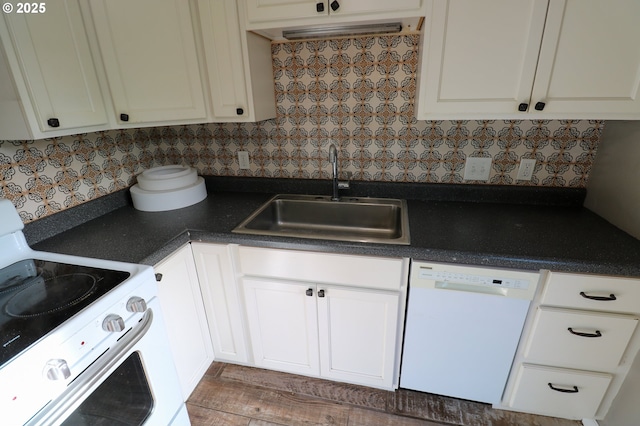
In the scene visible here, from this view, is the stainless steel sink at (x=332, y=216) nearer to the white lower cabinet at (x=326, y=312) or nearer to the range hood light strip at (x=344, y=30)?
the white lower cabinet at (x=326, y=312)

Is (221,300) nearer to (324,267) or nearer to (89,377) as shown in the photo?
(324,267)

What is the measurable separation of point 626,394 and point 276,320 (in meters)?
1.46

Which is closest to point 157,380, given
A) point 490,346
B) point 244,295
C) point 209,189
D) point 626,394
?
point 244,295

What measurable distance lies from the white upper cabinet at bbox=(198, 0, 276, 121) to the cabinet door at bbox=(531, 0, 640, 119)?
116cm

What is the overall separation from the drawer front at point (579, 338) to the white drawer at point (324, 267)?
582 mm

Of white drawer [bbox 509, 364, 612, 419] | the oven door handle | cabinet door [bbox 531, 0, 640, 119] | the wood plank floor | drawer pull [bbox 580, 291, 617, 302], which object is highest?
cabinet door [bbox 531, 0, 640, 119]

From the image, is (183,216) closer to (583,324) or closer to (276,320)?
(276,320)

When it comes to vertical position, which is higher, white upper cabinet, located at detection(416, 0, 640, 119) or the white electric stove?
white upper cabinet, located at detection(416, 0, 640, 119)

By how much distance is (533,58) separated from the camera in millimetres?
1116

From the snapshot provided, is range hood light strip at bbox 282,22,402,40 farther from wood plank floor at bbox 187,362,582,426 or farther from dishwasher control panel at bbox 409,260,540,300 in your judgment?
wood plank floor at bbox 187,362,582,426

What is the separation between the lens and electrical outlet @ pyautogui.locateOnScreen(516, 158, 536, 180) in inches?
60.9

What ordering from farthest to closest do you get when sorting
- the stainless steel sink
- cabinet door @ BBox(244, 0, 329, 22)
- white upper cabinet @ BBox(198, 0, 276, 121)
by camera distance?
the stainless steel sink → white upper cabinet @ BBox(198, 0, 276, 121) → cabinet door @ BBox(244, 0, 329, 22)

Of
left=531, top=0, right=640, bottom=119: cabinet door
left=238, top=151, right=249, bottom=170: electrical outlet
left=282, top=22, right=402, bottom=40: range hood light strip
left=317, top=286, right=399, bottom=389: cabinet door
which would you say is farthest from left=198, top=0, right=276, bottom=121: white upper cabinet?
left=531, top=0, right=640, bottom=119: cabinet door

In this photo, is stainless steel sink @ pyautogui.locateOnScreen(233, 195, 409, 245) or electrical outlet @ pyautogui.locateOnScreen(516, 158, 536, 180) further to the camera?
stainless steel sink @ pyautogui.locateOnScreen(233, 195, 409, 245)
